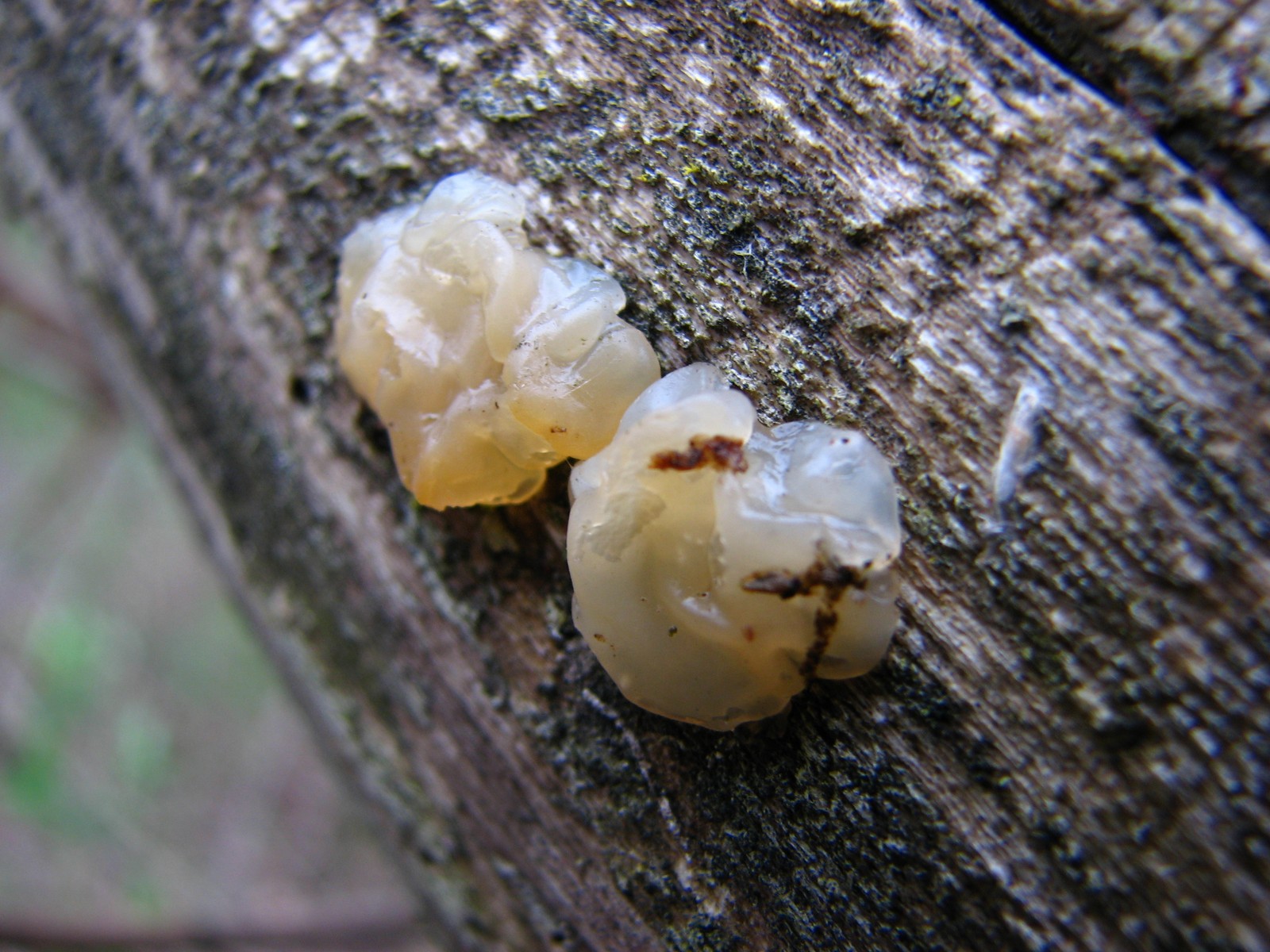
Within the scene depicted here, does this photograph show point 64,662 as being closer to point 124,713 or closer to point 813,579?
point 124,713

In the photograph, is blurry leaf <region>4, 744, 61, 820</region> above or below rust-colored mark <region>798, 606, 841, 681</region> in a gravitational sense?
below

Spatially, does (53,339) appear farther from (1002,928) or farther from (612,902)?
(1002,928)

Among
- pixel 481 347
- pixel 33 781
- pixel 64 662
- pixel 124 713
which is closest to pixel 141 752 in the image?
pixel 124 713

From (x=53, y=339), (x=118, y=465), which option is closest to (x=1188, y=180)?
(x=53, y=339)

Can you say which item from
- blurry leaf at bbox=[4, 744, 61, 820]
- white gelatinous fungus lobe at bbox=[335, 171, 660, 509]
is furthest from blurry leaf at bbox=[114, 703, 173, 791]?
white gelatinous fungus lobe at bbox=[335, 171, 660, 509]

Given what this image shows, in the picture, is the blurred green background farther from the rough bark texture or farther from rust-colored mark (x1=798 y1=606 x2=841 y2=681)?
rust-colored mark (x1=798 y1=606 x2=841 y2=681)

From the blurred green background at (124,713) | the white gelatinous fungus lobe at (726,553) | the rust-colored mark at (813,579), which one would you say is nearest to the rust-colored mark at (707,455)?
the white gelatinous fungus lobe at (726,553)
